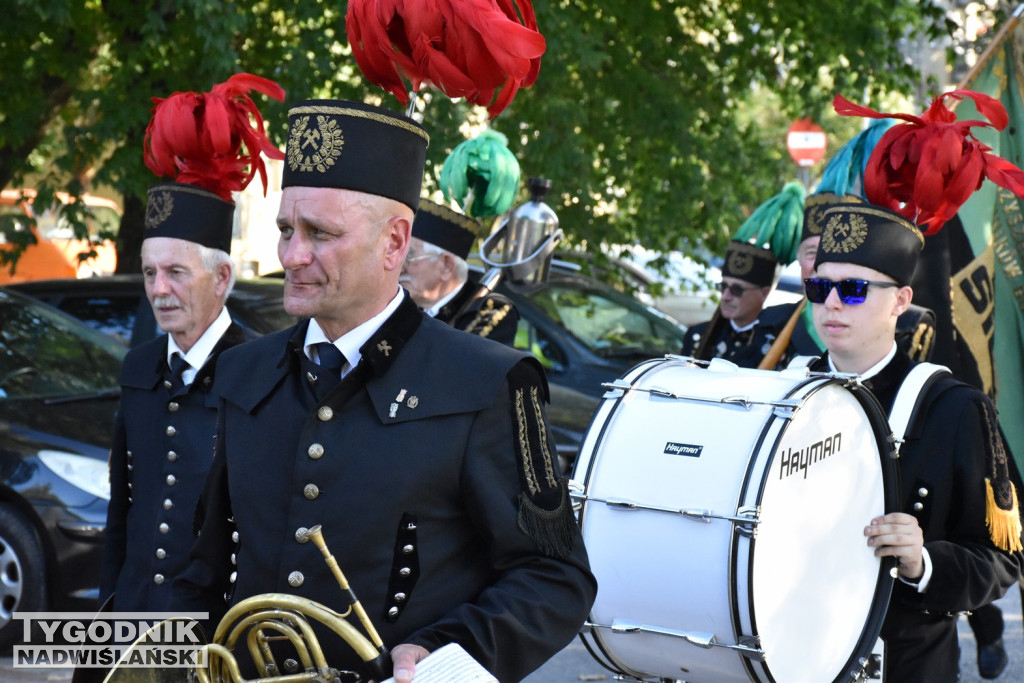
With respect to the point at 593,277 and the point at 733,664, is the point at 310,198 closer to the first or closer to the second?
the point at 733,664

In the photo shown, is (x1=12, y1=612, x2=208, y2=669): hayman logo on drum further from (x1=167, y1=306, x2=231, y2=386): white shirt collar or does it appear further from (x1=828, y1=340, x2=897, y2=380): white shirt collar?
(x1=828, y1=340, x2=897, y2=380): white shirt collar

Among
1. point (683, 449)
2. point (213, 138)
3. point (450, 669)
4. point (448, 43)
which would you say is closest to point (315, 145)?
point (448, 43)

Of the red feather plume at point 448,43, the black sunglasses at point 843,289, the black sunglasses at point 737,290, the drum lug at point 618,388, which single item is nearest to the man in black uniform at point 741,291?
the black sunglasses at point 737,290

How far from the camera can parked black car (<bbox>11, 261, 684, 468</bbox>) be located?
314 inches

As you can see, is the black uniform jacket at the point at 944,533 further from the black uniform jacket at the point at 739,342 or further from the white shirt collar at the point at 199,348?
the black uniform jacket at the point at 739,342

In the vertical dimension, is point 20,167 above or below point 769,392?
above

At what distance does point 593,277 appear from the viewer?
10523mm

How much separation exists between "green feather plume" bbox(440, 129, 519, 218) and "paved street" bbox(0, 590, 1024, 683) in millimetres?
2158

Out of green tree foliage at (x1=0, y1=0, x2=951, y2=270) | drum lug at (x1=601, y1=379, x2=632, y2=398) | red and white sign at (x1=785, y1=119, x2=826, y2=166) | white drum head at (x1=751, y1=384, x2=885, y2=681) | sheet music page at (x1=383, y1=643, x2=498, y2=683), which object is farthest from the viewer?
red and white sign at (x1=785, y1=119, x2=826, y2=166)

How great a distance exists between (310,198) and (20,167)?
323 inches

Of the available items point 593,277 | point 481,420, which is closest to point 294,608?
point 481,420

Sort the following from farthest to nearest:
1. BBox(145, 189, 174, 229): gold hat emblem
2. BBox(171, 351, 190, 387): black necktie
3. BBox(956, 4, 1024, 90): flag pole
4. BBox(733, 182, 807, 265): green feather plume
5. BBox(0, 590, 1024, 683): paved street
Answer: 1. BBox(733, 182, 807, 265): green feather plume
2. BBox(0, 590, 1024, 683): paved street
3. BBox(956, 4, 1024, 90): flag pole
4. BBox(145, 189, 174, 229): gold hat emblem
5. BBox(171, 351, 190, 387): black necktie

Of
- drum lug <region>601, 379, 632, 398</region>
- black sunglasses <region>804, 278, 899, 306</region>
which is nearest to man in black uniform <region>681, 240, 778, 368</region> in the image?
black sunglasses <region>804, 278, 899, 306</region>

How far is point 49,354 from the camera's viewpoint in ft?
23.5
